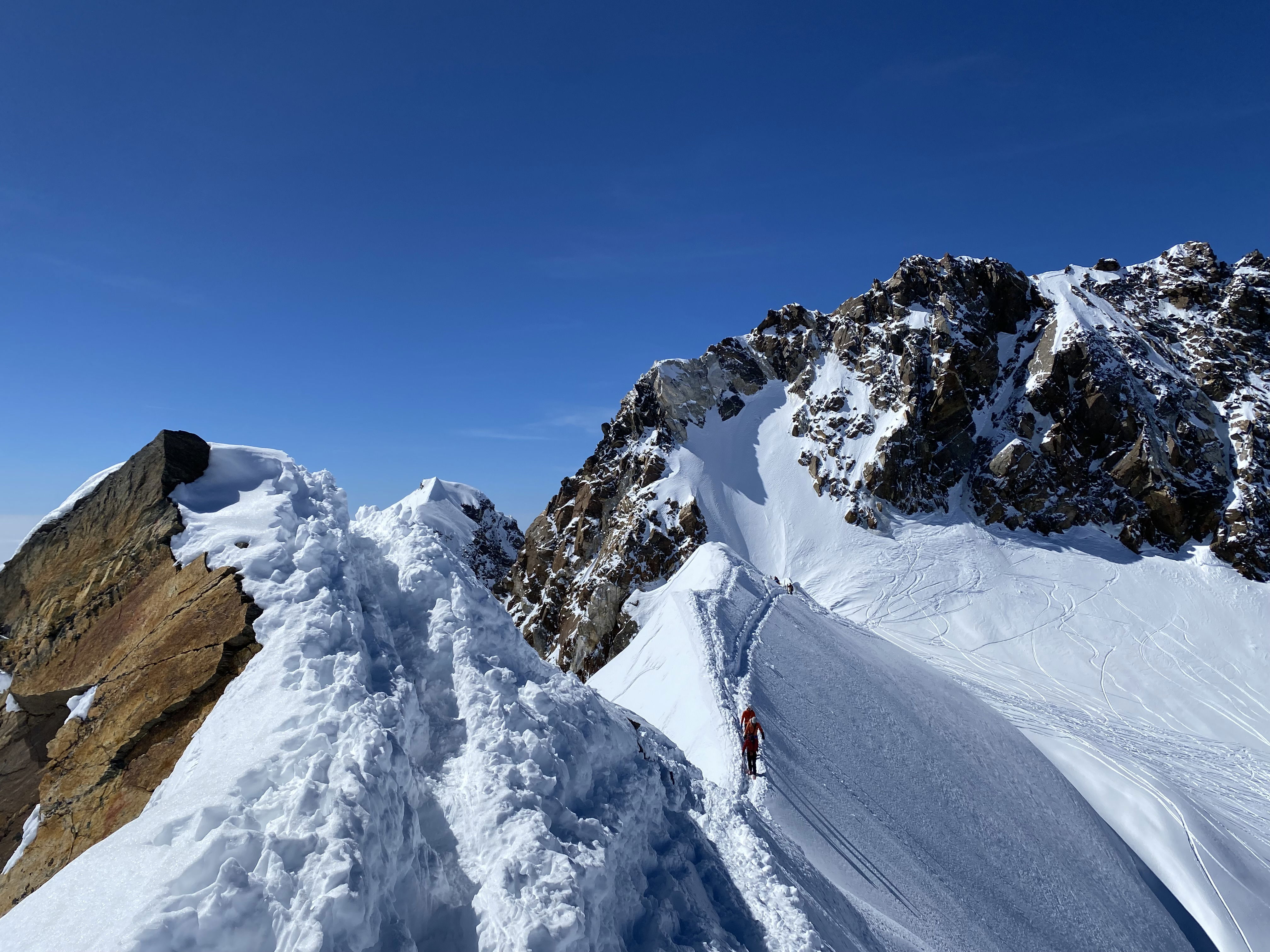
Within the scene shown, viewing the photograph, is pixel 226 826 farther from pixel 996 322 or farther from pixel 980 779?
pixel 996 322

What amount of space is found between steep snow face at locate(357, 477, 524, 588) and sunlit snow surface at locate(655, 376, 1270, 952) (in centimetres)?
3683

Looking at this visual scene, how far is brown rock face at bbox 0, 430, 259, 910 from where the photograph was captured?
23.2ft

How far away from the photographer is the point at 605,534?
5419 cm

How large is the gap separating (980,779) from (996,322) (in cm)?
5390

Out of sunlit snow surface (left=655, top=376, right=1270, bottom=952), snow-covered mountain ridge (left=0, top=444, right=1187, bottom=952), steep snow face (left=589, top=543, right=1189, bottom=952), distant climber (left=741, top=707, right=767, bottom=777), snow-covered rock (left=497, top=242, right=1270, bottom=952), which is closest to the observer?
snow-covered mountain ridge (left=0, top=444, right=1187, bottom=952)

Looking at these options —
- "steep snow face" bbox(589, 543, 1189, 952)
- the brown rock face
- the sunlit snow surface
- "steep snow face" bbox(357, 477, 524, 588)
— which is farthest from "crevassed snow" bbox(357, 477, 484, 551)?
the brown rock face

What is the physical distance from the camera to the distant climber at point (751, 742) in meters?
11.8

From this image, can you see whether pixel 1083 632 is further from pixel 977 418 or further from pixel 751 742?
pixel 751 742

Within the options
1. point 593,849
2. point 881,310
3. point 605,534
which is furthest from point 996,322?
point 593,849

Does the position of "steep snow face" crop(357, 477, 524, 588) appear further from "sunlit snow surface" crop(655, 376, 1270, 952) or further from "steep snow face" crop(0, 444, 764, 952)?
"steep snow face" crop(0, 444, 764, 952)

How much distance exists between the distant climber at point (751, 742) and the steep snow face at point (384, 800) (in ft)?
6.15

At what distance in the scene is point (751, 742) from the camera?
11.8 m

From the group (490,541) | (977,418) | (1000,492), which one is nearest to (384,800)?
(1000,492)

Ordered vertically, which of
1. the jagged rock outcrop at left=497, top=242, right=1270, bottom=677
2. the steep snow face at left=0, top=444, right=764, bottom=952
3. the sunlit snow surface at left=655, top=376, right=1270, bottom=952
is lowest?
the sunlit snow surface at left=655, top=376, right=1270, bottom=952
